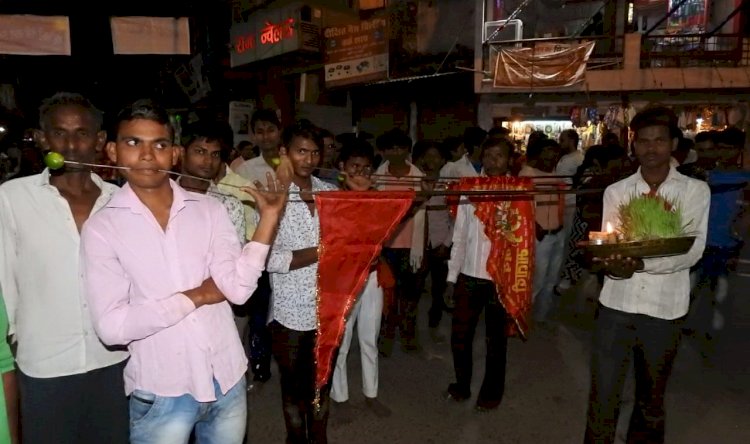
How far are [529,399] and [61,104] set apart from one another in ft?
12.3

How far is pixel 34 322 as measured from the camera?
7.21 feet

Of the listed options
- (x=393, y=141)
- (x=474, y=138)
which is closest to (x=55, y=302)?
(x=393, y=141)

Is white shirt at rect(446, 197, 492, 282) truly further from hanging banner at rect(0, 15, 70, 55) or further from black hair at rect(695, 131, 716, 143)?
hanging banner at rect(0, 15, 70, 55)

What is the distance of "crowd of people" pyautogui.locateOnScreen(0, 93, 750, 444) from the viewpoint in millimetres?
1946

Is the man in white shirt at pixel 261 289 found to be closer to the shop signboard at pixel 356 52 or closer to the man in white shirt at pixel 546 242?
the man in white shirt at pixel 546 242

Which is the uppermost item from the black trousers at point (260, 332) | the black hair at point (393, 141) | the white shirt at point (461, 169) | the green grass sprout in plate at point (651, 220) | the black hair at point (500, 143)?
the black hair at point (393, 141)

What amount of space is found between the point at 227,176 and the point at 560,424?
299cm

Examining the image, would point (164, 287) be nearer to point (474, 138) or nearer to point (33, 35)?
point (474, 138)

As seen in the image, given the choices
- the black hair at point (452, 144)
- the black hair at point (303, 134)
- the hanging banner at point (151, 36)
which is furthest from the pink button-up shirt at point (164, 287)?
the hanging banner at point (151, 36)

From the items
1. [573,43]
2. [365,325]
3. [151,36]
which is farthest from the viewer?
[573,43]

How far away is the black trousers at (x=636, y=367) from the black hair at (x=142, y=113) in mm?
2478

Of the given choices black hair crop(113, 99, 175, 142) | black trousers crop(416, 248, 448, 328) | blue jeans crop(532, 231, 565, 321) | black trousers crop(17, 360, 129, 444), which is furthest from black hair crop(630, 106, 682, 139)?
black trousers crop(416, 248, 448, 328)

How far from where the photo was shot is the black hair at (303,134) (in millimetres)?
3146

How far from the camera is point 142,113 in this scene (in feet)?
6.59
